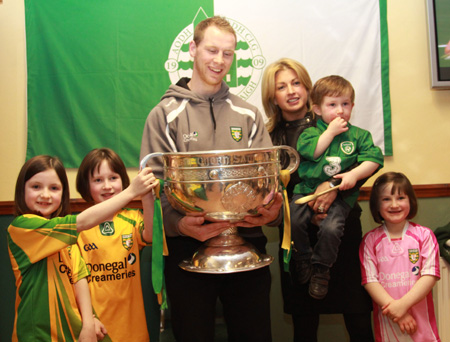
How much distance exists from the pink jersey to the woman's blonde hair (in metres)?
0.75

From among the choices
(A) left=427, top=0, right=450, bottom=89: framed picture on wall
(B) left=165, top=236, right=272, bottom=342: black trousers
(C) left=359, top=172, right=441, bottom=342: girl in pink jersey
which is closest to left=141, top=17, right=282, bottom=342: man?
(B) left=165, top=236, right=272, bottom=342: black trousers

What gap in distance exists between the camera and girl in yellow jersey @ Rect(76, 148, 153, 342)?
187cm

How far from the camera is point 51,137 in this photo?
268cm

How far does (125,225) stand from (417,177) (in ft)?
6.23

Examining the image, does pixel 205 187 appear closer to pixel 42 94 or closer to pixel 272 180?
pixel 272 180

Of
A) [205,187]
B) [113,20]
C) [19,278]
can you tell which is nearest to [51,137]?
[113,20]

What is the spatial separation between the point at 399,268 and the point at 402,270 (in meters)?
0.02

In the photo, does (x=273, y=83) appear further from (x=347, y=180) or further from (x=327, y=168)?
(x=347, y=180)

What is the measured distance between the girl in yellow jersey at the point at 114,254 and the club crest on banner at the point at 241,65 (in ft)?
2.94

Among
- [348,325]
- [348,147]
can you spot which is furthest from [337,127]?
[348,325]

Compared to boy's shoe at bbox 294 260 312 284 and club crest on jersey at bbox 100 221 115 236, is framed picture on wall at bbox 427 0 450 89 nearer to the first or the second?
boy's shoe at bbox 294 260 312 284

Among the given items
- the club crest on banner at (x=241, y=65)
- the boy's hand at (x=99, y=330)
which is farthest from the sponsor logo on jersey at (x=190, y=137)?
the club crest on banner at (x=241, y=65)

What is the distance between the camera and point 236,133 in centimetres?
164

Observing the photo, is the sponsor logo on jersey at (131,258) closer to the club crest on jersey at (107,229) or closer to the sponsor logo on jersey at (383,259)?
the club crest on jersey at (107,229)
